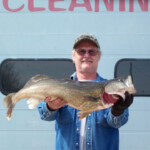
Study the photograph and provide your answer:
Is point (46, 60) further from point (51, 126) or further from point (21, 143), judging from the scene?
point (21, 143)

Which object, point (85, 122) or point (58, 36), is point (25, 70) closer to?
point (58, 36)

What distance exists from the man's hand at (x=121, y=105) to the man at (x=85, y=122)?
0.11 metres

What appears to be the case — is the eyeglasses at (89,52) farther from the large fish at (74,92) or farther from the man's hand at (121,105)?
the man's hand at (121,105)

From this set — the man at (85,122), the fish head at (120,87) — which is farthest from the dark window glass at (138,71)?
the fish head at (120,87)

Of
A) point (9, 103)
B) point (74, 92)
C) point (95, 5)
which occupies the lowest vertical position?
point (9, 103)

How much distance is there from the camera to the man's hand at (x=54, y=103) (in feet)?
7.37

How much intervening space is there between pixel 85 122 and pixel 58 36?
1233 mm

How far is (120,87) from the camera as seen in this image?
205cm

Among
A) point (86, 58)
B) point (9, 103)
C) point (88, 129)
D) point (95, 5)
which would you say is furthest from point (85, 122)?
point (95, 5)

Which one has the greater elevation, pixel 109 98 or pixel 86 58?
pixel 86 58

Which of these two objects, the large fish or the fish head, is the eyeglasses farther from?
the fish head

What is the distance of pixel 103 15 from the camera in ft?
11.0

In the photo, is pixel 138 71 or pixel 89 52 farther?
pixel 138 71

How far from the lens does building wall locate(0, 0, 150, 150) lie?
328 cm
